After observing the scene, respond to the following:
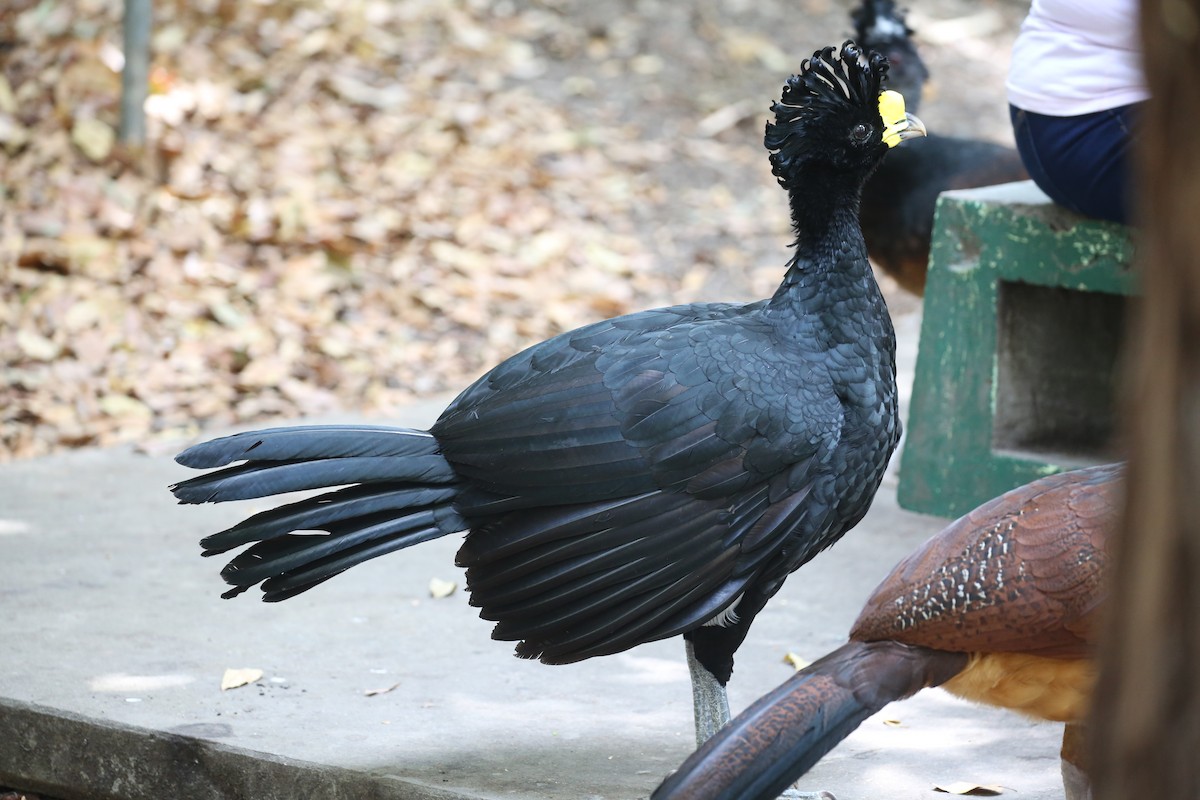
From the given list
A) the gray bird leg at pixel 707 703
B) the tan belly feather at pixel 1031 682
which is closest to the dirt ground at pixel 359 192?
the gray bird leg at pixel 707 703

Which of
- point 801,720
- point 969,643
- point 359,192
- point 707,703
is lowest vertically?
point 707,703

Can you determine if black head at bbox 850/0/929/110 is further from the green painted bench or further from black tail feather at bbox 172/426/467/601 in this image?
black tail feather at bbox 172/426/467/601

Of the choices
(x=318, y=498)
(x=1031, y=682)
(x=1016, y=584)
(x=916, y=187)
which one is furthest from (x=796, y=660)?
(x=916, y=187)

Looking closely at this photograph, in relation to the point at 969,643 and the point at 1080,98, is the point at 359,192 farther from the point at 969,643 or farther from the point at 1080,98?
the point at 969,643

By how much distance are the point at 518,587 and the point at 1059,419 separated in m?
2.54

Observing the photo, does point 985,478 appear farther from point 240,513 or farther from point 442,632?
point 240,513

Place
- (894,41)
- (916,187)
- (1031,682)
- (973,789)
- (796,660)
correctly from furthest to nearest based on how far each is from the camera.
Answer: (894,41) < (916,187) < (796,660) < (973,789) < (1031,682)

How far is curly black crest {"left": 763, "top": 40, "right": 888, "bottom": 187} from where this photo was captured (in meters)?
3.13

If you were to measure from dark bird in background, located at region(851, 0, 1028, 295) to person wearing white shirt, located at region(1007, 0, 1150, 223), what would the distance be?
1.40m

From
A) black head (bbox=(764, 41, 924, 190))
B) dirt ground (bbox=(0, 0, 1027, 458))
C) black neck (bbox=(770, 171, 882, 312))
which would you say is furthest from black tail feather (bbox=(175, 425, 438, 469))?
dirt ground (bbox=(0, 0, 1027, 458))

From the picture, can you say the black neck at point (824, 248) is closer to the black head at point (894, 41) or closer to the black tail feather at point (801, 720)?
the black tail feather at point (801, 720)

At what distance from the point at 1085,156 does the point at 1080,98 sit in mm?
166

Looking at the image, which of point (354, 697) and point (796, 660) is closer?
point (354, 697)

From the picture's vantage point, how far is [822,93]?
10.3 feet
